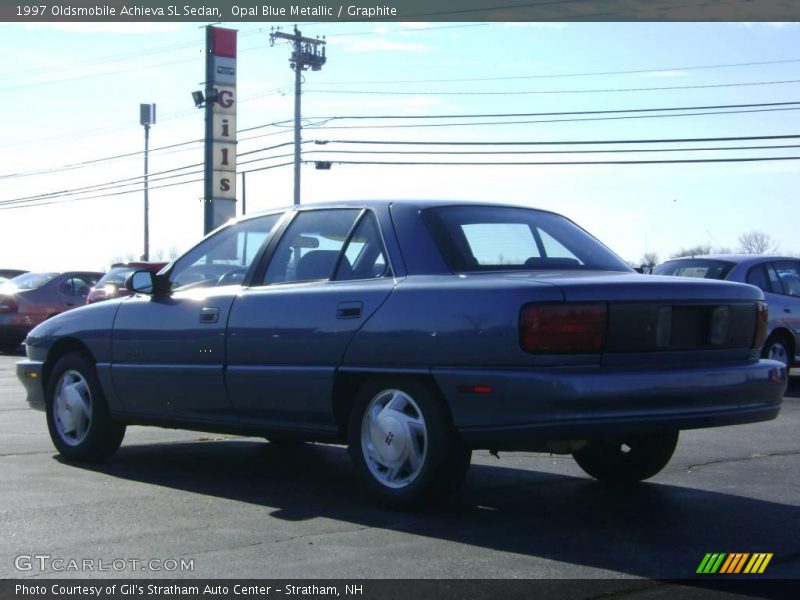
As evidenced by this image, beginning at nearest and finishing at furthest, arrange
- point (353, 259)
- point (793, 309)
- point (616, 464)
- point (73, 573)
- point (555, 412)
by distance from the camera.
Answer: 1. point (73, 573)
2. point (555, 412)
3. point (353, 259)
4. point (616, 464)
5. point (793, 309)

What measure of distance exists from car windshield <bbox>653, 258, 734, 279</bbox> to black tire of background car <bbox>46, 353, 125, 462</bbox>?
808 cm

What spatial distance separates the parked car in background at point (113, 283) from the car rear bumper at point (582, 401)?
14733 mm

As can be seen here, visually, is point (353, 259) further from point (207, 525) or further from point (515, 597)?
point (515, 597)

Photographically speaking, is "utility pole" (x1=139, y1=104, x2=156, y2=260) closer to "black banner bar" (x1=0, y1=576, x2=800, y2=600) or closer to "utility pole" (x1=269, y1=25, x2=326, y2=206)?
"utility pole" (x1=269, y1=25, x2=326, y2=206)

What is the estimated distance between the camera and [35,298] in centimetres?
2006

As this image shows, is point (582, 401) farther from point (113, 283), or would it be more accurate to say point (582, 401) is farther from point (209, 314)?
point (113, 283)

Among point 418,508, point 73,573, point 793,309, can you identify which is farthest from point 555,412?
point 793,309

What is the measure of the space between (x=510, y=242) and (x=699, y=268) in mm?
8115

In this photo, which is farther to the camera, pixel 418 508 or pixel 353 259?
pixel 353 259

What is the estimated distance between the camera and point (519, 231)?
6.25 metres

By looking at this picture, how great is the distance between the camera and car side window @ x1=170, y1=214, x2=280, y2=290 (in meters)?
6.75

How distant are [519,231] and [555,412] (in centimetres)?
151

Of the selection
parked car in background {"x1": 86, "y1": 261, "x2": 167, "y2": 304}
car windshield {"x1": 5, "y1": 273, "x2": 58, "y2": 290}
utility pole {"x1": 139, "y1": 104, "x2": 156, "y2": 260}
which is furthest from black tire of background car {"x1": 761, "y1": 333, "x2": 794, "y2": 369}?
utility pole {"x1": 139, "y1": 104, "x2": 156, "y2": 260}

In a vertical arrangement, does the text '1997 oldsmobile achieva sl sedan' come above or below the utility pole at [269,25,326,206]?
below
